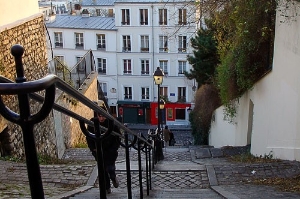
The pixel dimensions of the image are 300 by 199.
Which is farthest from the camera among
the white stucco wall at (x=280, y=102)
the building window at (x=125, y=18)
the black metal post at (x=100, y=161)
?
the building window at (x=125, y=18)

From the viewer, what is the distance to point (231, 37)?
9.16 meters

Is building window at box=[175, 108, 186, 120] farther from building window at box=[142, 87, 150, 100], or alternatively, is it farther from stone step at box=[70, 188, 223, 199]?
stone step at box=[70, 188, 223, 199]

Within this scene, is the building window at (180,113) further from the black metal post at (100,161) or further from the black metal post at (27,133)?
the black metal post at (27,133)

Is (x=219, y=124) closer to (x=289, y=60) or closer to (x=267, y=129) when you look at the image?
(x=267, y=129)

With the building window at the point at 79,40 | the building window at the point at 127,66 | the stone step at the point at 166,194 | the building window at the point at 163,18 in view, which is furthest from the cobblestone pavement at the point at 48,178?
the building window at the point at 79,40

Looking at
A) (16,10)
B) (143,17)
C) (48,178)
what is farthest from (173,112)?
(48,178)

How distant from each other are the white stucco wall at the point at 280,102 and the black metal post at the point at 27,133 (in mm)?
5547

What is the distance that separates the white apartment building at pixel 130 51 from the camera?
27188 mm

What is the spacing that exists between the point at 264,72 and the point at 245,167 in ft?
8.42

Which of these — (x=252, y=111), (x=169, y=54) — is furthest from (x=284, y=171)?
(x=169, y=54)

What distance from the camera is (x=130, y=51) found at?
2797cm

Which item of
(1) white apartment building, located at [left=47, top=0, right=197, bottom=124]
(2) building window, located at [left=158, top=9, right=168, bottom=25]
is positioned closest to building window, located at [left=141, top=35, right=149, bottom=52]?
(1) white apartment building, located at [left=47, top=0, right=197, bottom=124]

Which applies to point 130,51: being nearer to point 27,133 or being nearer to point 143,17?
point 143,17

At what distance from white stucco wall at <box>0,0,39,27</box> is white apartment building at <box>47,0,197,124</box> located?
1774 cm
